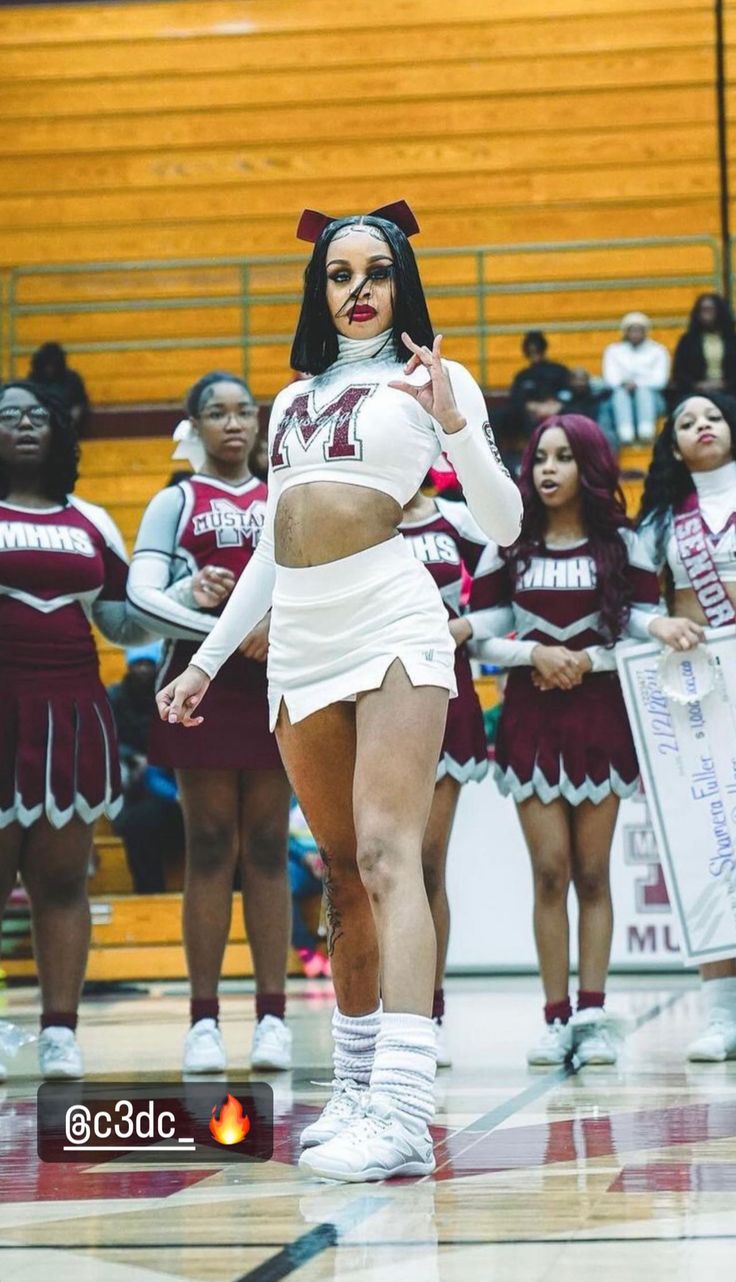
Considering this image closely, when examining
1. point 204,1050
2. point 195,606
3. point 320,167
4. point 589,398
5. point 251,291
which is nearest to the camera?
point 204,1050

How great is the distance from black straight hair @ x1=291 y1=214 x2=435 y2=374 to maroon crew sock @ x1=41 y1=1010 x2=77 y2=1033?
188 centimetres

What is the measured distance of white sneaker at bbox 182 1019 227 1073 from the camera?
4215mm

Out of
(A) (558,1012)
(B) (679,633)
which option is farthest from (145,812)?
(B) (679,633)

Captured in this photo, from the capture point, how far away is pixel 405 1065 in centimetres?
275

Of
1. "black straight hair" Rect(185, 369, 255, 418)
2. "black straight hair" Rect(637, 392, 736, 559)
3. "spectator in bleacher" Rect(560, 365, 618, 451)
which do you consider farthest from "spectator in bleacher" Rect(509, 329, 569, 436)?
"black straight hair" Rect(185, 369, 255, 418)

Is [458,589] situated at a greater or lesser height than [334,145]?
lesser

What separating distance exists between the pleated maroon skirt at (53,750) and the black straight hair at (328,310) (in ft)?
4.88

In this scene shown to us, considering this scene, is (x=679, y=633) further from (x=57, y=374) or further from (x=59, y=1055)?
(x=57, y=374)

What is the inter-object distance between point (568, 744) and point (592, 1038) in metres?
0.72

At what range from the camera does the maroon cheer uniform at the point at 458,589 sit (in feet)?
15.0

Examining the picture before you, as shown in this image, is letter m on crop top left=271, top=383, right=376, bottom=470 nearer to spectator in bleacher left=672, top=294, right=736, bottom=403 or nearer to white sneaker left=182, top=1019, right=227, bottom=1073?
white sneaker left=182, top=1019, right=227, bottom=1073

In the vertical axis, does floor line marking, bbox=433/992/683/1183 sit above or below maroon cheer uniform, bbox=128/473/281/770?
below

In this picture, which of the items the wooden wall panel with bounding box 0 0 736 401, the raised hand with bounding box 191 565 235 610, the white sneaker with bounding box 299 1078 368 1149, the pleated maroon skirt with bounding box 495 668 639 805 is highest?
the wooden wall panel with bounding box 0 0 736 401

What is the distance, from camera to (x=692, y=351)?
10.6 metres
